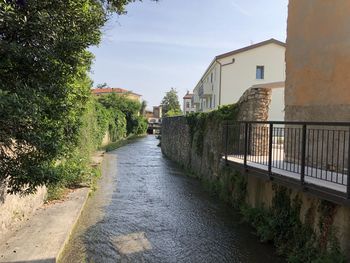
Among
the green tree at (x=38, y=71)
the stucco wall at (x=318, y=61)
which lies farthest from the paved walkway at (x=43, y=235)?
the stucco wall at (x=318, y=61)

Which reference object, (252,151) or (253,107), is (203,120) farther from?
(252,151)

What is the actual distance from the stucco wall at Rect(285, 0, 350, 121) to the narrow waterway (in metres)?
3.41

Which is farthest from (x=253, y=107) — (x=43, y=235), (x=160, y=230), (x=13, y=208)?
(x=13, y=208)

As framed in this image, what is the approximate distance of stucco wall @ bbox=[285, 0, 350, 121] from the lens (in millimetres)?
8172

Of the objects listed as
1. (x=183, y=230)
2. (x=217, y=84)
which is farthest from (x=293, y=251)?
(x=217, y=84)

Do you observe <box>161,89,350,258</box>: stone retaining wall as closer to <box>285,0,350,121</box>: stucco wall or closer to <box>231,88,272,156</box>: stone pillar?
<box>231,88,272,156</box>: stone pillar

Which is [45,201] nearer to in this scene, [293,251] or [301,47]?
[293,251]

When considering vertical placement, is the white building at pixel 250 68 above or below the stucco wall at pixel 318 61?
above

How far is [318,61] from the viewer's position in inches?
356

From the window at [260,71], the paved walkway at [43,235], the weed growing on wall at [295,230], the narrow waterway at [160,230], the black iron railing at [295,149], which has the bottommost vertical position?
the narrow waterway at [160,230]

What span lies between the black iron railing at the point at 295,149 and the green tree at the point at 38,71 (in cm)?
411

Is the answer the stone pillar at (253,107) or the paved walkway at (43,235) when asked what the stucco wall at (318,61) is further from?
the paved walkway at (43,235)

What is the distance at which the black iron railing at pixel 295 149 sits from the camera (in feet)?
22.0

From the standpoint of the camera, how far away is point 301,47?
9.83 meters
